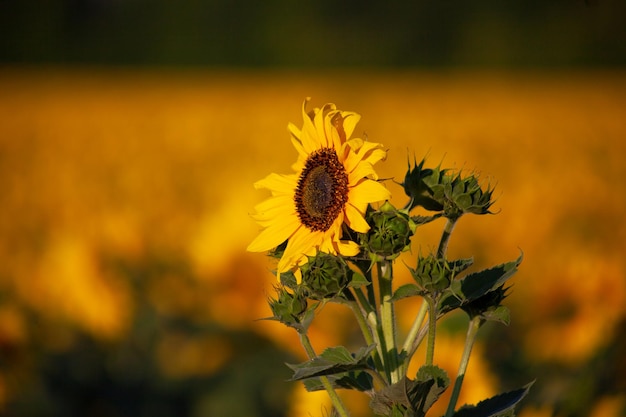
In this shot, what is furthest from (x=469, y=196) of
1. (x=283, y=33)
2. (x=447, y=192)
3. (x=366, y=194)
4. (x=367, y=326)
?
(x=283, y=33)

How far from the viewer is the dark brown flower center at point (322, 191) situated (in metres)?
1.38

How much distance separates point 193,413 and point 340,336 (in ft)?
1.60

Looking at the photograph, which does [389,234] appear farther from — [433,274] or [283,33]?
[283,33]

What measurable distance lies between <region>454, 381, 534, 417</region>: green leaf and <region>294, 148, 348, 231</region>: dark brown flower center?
0.35 meters

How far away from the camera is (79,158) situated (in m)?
7.54

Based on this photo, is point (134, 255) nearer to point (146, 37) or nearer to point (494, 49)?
point (494, 49)

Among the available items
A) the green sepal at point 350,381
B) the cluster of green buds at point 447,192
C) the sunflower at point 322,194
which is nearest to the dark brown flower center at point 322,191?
the sunflower at point 322,194

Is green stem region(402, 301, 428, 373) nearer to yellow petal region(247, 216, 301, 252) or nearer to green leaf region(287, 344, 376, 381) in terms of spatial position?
green leaf region(287, 344, 376, 381)

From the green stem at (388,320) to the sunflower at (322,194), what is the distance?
0.10m

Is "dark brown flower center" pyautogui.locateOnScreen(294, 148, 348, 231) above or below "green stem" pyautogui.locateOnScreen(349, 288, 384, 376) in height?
above

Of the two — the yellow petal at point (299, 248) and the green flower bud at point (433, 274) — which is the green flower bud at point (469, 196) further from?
the yellow petal at point (299, 248)

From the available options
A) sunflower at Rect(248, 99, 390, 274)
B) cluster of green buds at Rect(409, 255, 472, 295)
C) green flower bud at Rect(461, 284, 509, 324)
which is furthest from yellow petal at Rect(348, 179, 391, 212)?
green flower bud at Rect(461, 284, 509, 324)

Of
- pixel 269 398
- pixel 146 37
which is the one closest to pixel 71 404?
pixel 269 398

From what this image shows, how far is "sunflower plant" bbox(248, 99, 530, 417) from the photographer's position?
1302 millimetres
